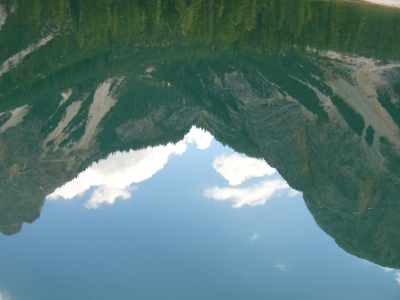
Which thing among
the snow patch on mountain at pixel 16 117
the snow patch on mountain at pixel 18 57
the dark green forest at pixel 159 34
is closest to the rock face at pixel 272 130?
the snow patch on mountain at pixel 16 117

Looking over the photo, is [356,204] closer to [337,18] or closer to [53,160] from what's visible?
[337,18]

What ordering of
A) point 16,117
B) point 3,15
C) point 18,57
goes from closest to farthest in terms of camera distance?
point 16,117, point 18,57, point 3,15

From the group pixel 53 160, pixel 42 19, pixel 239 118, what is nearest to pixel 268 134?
pixel 239 118

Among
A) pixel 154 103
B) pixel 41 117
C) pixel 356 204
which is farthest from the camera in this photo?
pixel 154 103

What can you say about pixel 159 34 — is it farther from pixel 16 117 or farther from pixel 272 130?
pixel 16 117

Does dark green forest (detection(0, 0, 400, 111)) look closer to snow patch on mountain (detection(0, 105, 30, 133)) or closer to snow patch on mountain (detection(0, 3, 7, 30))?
snow patch on mountain (detection(0, 3, 7, 30))

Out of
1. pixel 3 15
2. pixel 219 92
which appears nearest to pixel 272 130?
pixel 219 92

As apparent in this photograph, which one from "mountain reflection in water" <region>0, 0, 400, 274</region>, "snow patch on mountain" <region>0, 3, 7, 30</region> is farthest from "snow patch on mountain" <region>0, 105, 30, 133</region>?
"snow patch on mountain" <region>0, 3, 7, 30</region>
